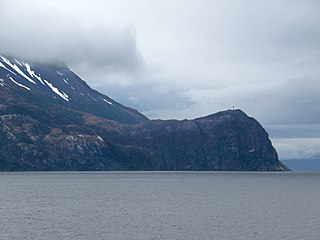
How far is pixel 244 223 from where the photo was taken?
115m

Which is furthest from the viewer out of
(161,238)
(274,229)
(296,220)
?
(296,220)

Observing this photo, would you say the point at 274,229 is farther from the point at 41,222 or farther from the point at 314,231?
the point at 41,222

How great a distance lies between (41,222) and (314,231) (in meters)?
57.2

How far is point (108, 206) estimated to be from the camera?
150m

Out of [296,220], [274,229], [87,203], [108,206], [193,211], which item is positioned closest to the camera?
[274,229]

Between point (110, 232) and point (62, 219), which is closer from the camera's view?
point (110, 232)

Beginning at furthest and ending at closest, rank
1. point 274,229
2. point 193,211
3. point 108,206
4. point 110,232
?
point 108,206 < point 193,211 < point 274,229 < point 110,232

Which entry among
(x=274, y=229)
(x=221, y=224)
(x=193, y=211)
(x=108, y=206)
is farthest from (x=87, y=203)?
(x=274, y=229)

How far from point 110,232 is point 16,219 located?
2792 centimetres

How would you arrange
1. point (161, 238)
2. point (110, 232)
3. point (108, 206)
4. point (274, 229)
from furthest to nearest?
point (108, 206) < point (274, 229) < point (110, 232) < point (161, 238)

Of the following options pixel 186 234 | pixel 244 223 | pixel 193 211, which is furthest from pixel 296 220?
pixel 186 234

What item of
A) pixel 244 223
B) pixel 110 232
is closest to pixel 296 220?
pixel 244 223

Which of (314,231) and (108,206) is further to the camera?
(108,206)

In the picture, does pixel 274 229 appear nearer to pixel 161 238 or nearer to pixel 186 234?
pixel 186 234
